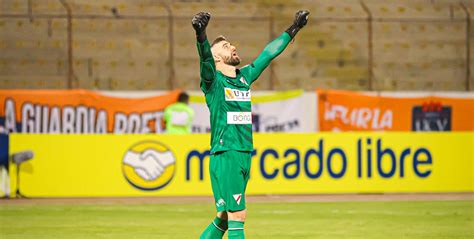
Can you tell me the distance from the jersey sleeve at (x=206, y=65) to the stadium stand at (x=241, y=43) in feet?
51.5

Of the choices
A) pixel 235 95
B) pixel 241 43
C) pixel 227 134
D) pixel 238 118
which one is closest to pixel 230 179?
pixel 227 134

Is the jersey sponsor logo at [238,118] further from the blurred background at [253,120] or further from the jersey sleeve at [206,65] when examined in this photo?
the blurred background at [253,120]

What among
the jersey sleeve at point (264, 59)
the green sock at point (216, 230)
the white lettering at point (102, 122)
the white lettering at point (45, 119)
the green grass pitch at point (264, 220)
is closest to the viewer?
the green sock at point (216, 230)

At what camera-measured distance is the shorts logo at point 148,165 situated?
17438 millimetres

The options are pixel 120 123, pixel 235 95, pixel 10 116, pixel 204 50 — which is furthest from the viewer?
pixel 120 123

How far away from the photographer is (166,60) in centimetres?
2420

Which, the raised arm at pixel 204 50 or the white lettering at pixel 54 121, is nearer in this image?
the raised arm at pixel 204 50

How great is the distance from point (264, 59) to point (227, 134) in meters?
1.02

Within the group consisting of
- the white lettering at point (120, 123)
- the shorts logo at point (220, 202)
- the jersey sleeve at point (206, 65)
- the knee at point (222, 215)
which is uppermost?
the jersey sleeve at point (206, 65)

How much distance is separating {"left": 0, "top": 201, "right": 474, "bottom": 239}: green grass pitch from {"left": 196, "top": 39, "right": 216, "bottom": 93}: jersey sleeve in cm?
353

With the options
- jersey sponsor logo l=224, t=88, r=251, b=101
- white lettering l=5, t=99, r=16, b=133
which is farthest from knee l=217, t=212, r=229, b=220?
white lettering l=5, t=99, r=16, b=133

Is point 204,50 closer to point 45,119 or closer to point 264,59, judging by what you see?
point 264,59

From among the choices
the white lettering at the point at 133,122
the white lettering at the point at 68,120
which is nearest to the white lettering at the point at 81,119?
the white lettering at the point at 68,120

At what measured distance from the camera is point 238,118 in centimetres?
859
